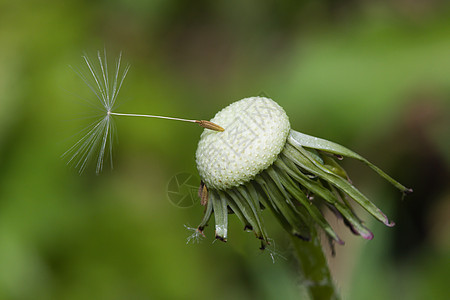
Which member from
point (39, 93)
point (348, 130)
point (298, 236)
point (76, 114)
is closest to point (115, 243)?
point (76, 114)

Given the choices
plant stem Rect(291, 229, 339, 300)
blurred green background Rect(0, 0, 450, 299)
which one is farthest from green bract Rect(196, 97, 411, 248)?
blurred green background Rect(0, 0, 450, 299)

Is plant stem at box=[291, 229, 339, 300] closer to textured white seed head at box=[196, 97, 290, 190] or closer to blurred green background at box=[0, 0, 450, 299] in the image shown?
textured white seed head at box=[196, 97, 290, 190]

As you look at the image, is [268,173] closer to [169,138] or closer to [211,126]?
[211,126]

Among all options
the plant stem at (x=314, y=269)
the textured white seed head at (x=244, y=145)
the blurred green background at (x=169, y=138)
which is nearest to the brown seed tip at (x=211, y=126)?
the textured white seed head at (x=244, y=145)

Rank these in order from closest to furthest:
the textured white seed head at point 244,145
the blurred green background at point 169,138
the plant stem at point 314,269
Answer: the textured white seed head at point 244,145 → the plant stem at point 314,269 → the blurred green background at point 169,138

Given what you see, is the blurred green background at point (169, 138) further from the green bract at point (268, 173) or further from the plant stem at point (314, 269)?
the green bract at point (268, 173)

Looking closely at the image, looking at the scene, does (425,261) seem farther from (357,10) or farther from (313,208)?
(357,10)
